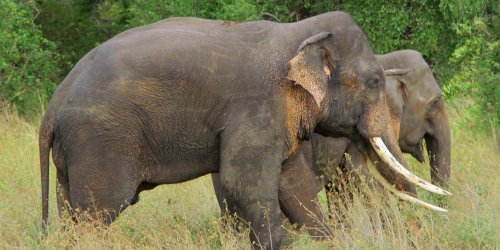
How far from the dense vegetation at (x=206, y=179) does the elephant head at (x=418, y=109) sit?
302 mm

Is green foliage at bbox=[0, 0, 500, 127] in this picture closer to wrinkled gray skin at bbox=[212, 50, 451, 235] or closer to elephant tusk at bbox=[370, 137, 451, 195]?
wrinkled gray skin at bbox=[212, 50, 451, 235]

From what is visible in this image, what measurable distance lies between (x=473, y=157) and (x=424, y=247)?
13.3 ft

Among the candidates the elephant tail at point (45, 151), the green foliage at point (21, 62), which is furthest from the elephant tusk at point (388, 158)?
the green foliage at point (21, 62)

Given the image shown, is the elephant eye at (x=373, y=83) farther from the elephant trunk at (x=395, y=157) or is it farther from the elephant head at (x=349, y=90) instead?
the elephant trunk at (x=395, y=157)

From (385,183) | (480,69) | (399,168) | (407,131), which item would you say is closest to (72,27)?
(480,69)

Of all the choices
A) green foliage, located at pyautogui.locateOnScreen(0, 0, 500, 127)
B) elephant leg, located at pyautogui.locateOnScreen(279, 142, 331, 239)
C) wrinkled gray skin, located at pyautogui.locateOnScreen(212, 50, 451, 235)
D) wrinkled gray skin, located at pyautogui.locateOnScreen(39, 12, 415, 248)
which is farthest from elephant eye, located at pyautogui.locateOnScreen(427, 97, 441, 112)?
green foliage, located at pyautogui.locateOnScreen(0, 0, 500, 127)

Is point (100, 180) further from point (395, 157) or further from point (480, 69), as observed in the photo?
point (480, 69)

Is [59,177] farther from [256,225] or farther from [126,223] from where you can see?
[256,225]

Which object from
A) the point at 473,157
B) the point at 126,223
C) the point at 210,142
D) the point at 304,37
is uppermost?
the point at 304,37

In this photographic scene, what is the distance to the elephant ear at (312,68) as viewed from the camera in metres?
8.57

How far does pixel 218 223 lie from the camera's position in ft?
28.2

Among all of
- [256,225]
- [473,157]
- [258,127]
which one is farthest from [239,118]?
[473,157]

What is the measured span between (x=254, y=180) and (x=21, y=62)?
9.82 meters

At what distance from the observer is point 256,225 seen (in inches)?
340
